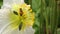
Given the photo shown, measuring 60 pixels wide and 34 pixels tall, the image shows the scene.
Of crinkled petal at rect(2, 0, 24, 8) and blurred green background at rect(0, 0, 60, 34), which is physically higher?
crinkled petal at rect(2, 0, 24, 8)

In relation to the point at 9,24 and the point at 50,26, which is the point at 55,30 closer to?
the point at 50,26

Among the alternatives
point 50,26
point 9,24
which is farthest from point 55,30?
point 9,24

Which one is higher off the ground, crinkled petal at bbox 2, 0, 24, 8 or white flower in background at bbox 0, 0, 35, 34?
crinkled petal at bbox 2, 0, 24, 8

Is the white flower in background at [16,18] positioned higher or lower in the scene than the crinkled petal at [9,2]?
lower
